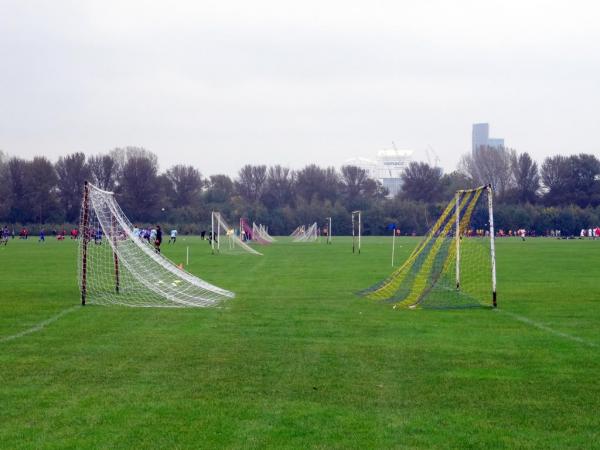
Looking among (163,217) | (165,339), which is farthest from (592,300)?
(163,217)

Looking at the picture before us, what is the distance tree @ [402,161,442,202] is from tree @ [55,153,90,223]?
5173 cm

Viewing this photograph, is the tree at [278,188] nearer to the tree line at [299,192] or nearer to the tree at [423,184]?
the tree line at [299,192]

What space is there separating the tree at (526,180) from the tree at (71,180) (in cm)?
6344

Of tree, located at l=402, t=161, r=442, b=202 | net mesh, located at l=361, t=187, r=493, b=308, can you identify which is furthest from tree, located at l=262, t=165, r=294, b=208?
net mesh, located at l=361, t=187, r=493, b=308

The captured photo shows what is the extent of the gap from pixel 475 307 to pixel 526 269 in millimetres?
16886

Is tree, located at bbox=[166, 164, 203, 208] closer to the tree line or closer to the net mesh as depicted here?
the tree line

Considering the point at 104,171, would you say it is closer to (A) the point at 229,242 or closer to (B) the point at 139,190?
(B) the point at 139,190

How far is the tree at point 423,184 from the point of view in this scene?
138500 mm

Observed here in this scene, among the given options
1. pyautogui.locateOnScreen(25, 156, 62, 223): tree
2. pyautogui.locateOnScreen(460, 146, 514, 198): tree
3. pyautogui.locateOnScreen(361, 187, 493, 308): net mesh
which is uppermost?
pyautogui.locateOnScreen(460, 146, 514, 198): tree

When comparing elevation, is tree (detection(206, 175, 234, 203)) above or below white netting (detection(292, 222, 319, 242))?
above

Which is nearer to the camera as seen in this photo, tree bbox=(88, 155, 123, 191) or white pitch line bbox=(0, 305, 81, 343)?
white pitch line bbox=(0, 305, 81, 343)

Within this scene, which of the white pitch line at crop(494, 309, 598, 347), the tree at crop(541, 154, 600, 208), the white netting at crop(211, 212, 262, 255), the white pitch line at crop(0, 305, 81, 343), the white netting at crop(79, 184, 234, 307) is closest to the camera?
the white pitch line at crop(494, 309, 598, 347)

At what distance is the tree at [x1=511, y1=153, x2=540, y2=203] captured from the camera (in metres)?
130

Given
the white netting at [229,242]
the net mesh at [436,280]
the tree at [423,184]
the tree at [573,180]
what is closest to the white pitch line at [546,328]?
the net mesh at [436,280]
